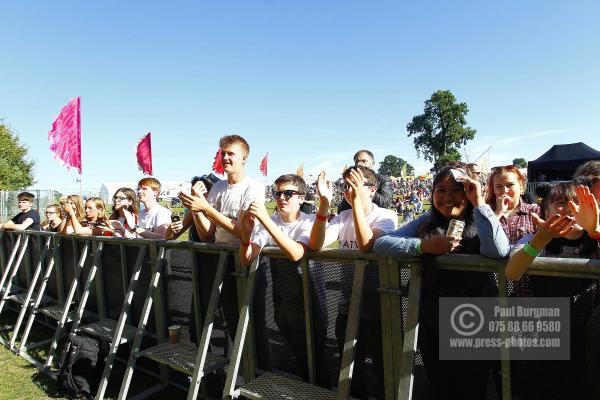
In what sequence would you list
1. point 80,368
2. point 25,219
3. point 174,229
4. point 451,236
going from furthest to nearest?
point 25,219, point 80,368, point 174,229, point 451,236

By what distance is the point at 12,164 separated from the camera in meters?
41.0

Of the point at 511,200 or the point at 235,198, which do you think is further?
the point at 235,198

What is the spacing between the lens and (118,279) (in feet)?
15.3

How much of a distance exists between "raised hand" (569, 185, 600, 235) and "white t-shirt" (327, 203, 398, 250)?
112 centimetres

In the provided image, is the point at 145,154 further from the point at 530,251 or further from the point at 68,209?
the point at 530,251

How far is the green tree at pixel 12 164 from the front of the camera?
36.6m

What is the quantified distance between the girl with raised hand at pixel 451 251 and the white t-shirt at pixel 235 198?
1476 millimetres

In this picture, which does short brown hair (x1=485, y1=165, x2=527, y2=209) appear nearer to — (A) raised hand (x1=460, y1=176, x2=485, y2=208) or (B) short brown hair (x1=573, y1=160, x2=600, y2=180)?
(B) short brown hair (x1=573, y1=160, x2=600, y2=180)

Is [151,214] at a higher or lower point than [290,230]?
higher

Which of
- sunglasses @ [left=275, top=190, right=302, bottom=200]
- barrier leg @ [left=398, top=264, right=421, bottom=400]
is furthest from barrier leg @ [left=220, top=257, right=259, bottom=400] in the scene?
barrier leg @ [left=398, top=264, right=421, bottom=400]

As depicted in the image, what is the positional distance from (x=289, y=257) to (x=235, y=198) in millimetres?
993

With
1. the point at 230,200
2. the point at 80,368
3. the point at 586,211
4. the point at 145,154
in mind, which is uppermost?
the point at 145,154

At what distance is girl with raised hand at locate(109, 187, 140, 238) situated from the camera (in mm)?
5156

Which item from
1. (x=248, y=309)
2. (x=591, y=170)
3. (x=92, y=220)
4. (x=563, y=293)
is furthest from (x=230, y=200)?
(x=92, y=220)
